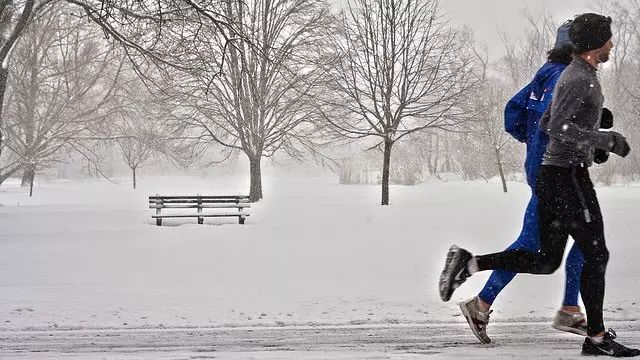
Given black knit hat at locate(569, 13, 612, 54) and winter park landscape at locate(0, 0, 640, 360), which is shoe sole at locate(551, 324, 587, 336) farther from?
black knit hat at locate(569, 13, 612, 54)

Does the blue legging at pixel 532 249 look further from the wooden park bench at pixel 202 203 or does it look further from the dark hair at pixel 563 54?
the wooden park bench at pixel 202 203

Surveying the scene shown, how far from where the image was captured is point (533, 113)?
3855mm

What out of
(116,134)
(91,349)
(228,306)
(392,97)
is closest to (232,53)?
(392,97)

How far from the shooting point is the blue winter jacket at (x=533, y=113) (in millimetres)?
3738

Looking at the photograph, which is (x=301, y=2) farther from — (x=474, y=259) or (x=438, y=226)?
(x=474, y=259)

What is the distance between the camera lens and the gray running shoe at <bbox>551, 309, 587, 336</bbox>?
3.89 meters

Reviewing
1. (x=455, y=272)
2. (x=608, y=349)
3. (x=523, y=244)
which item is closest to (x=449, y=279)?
(x=455, y=272)

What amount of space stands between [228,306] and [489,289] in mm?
2670

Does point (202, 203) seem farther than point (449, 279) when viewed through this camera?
Yes

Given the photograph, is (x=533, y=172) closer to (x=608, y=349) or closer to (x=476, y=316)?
(x=476, y=316)

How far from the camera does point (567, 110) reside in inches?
133

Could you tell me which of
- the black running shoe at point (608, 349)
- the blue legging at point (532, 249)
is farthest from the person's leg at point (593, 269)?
the blue legging at point (532, 249)

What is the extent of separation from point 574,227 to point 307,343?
1.84 meters

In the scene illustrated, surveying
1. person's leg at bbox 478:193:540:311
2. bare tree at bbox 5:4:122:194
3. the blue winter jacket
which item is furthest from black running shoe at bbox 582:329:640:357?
bare tree at bbox 5:4:122:194
